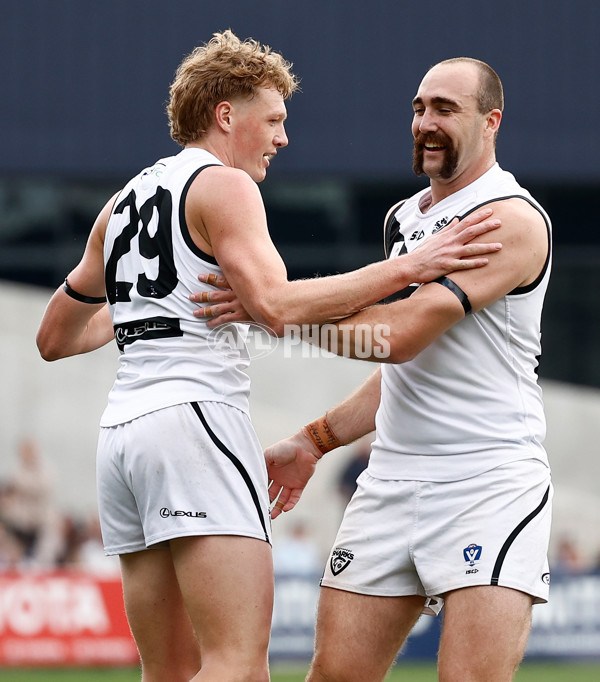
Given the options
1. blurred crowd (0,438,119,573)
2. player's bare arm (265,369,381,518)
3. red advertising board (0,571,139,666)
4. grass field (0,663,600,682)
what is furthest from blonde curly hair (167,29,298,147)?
blurred crowd (0,438,119,573)

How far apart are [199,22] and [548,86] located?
4.75 m

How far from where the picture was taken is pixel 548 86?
1558 cm

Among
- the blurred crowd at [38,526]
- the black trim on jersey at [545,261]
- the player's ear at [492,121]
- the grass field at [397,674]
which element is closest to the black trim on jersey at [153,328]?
the black trim on jersey at [545,261]

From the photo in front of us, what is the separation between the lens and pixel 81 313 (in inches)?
184

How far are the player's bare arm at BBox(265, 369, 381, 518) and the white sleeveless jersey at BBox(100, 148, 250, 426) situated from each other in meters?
0.95

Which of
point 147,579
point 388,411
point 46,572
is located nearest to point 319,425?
point 388,411

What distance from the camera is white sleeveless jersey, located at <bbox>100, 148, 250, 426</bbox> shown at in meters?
3.95

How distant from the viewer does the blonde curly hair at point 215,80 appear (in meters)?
4.15

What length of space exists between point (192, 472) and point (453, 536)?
1.02 metres

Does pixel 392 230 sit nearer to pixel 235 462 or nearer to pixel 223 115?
pixel 223 115

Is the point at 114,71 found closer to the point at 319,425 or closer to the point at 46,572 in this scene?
the point at 46,572

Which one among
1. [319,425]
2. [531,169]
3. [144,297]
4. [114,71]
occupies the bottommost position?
[319,425]

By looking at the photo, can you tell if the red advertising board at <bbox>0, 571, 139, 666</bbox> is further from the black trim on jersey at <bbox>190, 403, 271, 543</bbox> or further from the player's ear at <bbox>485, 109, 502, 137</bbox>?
the player's ear at <bbox>485, 109, 502, 137</bbox>

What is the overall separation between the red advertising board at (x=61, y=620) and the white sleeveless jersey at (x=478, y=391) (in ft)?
24.7
